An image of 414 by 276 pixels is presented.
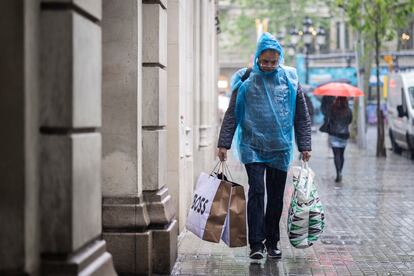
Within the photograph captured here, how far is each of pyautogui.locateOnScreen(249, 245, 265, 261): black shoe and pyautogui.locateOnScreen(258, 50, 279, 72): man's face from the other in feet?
5.40

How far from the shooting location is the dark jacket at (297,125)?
7.59 meters

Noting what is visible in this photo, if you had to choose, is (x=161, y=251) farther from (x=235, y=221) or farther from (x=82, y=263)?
(x=82, y=263)

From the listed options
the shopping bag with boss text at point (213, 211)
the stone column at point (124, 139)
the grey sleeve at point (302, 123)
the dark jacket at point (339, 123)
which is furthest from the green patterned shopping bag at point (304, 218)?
the dark jacket at point (339, 123)

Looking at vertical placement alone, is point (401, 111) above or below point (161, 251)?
above

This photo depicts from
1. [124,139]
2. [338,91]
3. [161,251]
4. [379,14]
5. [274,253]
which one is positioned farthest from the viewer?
[379,14]

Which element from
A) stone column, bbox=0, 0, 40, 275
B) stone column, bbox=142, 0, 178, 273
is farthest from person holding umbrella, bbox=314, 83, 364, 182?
stone column, bbox=0, 0, 40, 275

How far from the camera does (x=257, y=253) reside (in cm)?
756

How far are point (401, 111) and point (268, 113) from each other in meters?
17.4

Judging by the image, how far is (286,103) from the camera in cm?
761

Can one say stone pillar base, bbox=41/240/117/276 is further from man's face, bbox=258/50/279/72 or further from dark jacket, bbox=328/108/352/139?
dark jacket, bbox=328/108/352/139

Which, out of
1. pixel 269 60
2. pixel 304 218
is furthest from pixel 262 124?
pixel 304 218

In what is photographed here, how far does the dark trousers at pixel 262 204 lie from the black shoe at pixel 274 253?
0.04m

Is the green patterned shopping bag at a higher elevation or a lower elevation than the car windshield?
lower

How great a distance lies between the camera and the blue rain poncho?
7.55m
